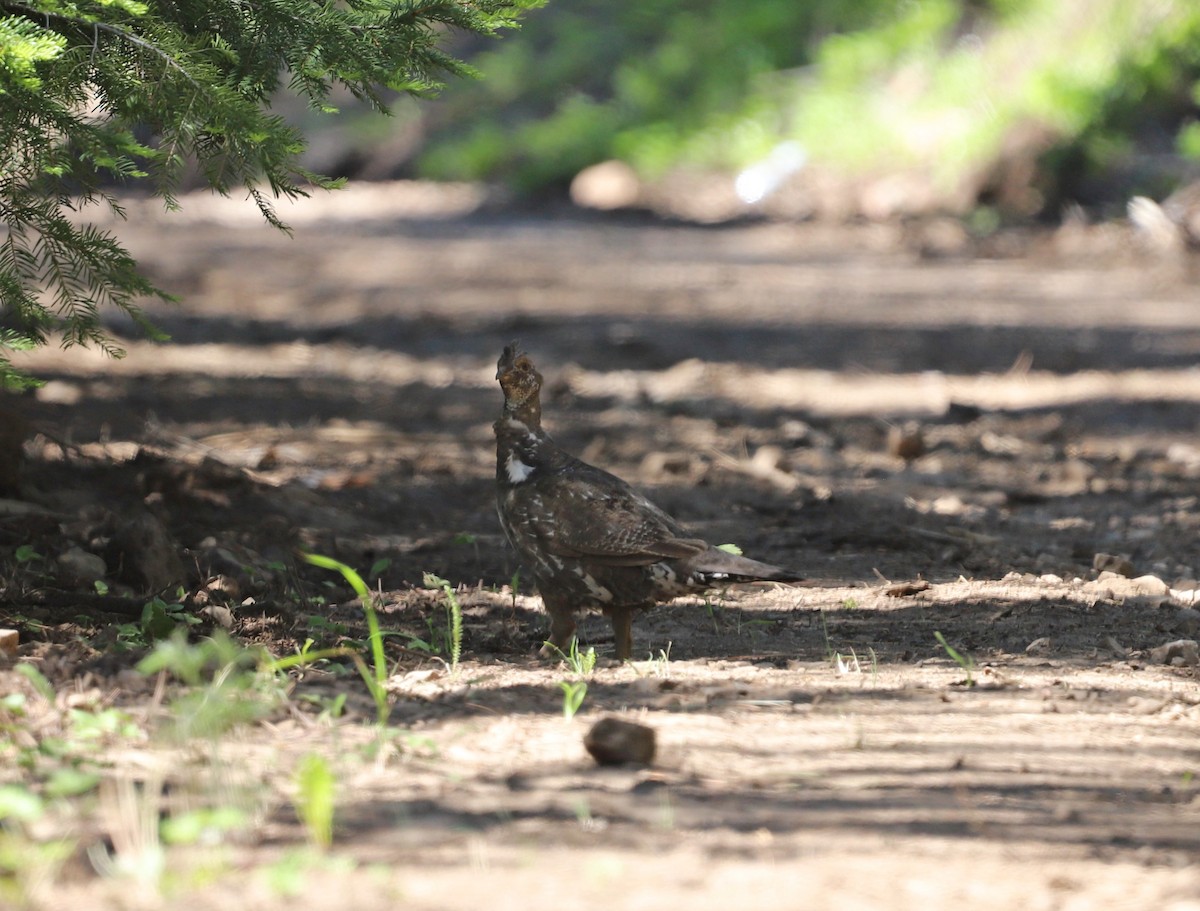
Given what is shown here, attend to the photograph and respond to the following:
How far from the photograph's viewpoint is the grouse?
5102mm

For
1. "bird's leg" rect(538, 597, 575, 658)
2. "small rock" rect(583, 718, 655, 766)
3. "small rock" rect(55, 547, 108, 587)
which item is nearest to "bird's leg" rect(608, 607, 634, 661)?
"bird's leg" rect(538, 597, 575, 658)

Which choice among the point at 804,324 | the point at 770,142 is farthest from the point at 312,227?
the point at 804,324

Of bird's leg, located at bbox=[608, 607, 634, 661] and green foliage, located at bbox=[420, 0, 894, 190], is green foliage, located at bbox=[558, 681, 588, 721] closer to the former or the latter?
bird's leg, located at bbox=[608, 607, 634, 661]

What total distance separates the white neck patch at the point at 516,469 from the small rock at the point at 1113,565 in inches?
100

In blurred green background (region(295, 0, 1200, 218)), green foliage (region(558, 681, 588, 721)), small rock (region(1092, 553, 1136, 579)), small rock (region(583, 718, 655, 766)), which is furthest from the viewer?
blurred green background (region(295, 0, 1200, 218))

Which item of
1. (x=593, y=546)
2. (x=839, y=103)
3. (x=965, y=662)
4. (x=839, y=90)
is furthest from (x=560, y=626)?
(x=839, y=90)

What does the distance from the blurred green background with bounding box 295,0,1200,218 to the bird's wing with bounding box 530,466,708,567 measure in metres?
9.32

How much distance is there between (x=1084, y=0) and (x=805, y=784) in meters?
17.2

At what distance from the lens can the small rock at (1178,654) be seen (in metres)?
5.03

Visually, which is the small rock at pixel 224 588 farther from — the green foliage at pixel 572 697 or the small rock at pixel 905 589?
the small rock at pixel 905 589

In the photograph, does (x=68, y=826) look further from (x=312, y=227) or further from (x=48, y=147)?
(x=312, y=227)

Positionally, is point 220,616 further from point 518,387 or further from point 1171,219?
point 1171,219

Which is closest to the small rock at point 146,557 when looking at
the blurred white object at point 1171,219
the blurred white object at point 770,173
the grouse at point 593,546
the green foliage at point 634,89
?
the grouse at point 593,546

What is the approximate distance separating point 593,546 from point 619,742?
4.88ft
